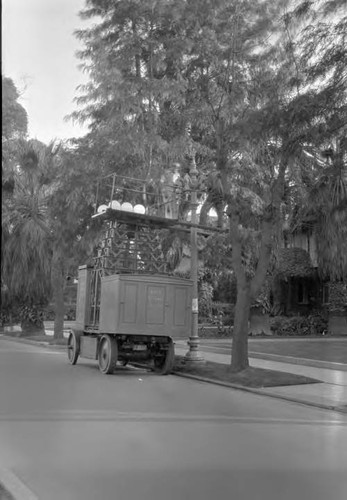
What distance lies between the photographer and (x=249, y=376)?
14.3m

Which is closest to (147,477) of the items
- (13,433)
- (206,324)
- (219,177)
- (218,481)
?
(218,481)

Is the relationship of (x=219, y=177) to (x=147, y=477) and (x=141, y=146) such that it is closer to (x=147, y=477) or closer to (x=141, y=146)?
(x=141, y=146)

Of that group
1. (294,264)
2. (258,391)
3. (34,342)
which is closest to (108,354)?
(258,391)

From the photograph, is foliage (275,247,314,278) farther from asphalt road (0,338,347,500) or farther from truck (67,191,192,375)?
asphalt road (0,338,347,500)

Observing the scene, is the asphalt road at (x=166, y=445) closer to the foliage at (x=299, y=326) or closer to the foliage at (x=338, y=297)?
the foliage at (x=338, y=297)

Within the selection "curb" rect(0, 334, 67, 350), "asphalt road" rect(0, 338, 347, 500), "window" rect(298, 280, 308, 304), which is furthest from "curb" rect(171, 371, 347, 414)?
"window" rect(298, 280, 308, 304)

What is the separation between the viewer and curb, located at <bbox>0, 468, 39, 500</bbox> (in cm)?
502

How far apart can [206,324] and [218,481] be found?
26233mm

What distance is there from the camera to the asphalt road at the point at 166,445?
5.50 metres

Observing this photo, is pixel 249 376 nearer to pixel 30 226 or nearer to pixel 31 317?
pixel 30 226

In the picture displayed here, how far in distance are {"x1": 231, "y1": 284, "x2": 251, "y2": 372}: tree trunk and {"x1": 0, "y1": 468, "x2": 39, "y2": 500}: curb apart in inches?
383

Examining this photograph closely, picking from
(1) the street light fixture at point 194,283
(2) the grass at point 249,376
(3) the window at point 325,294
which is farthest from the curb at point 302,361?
(3) the window at point 325,294

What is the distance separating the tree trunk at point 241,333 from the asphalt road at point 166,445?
95.8 inches

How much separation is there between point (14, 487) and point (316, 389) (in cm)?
903
